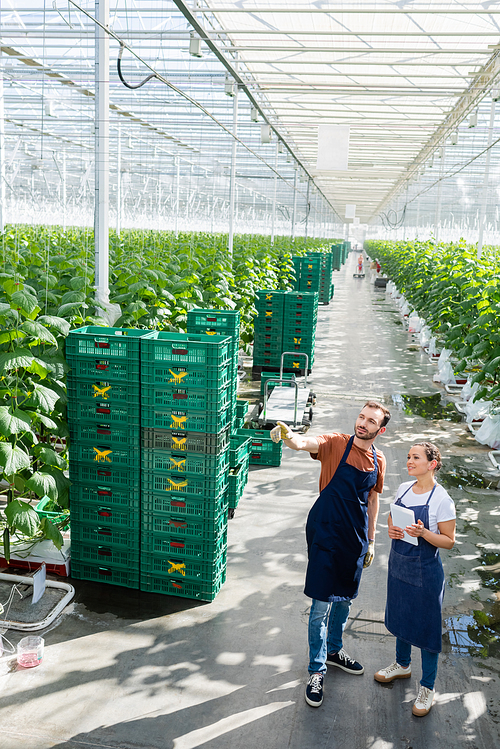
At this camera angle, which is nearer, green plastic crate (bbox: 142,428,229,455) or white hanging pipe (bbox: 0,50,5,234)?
green plastic crate (bbox: 142,428,229,455)

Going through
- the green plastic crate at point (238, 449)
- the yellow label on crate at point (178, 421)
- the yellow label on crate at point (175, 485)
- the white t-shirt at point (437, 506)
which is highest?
the yellow label on crate at point (178, 421)

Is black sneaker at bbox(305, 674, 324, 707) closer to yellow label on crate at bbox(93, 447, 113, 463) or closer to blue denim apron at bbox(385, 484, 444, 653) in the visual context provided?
blue denim apron at bbox(385, 484, 444, 653)

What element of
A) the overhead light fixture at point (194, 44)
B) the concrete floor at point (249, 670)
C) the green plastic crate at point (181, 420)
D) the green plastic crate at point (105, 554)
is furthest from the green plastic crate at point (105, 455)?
the overhead light fixture at point (194, 44)

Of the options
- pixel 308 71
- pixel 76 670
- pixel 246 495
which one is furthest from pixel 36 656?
pixel 308 71

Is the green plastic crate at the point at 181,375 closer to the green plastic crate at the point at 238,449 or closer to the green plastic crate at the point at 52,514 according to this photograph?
the green plastic crate at the point at 52,514

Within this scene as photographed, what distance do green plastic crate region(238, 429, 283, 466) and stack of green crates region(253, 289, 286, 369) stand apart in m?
4.16

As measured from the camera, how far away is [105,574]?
4578 mm

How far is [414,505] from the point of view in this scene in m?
3.36

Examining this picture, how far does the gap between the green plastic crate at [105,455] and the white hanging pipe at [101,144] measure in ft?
6.33

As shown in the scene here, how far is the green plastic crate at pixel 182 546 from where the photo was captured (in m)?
4.34

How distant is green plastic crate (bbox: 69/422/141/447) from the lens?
4.34m

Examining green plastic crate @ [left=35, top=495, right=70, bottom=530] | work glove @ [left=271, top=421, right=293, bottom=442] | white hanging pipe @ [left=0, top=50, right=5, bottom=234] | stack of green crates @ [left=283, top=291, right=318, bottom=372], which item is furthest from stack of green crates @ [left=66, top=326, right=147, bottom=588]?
stack of green crates @ [left=283, top=291, right=318, bottom=372]

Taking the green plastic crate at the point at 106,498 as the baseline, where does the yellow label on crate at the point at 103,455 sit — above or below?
above

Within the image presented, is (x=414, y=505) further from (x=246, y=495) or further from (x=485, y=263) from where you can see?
(x=485, y=263)
